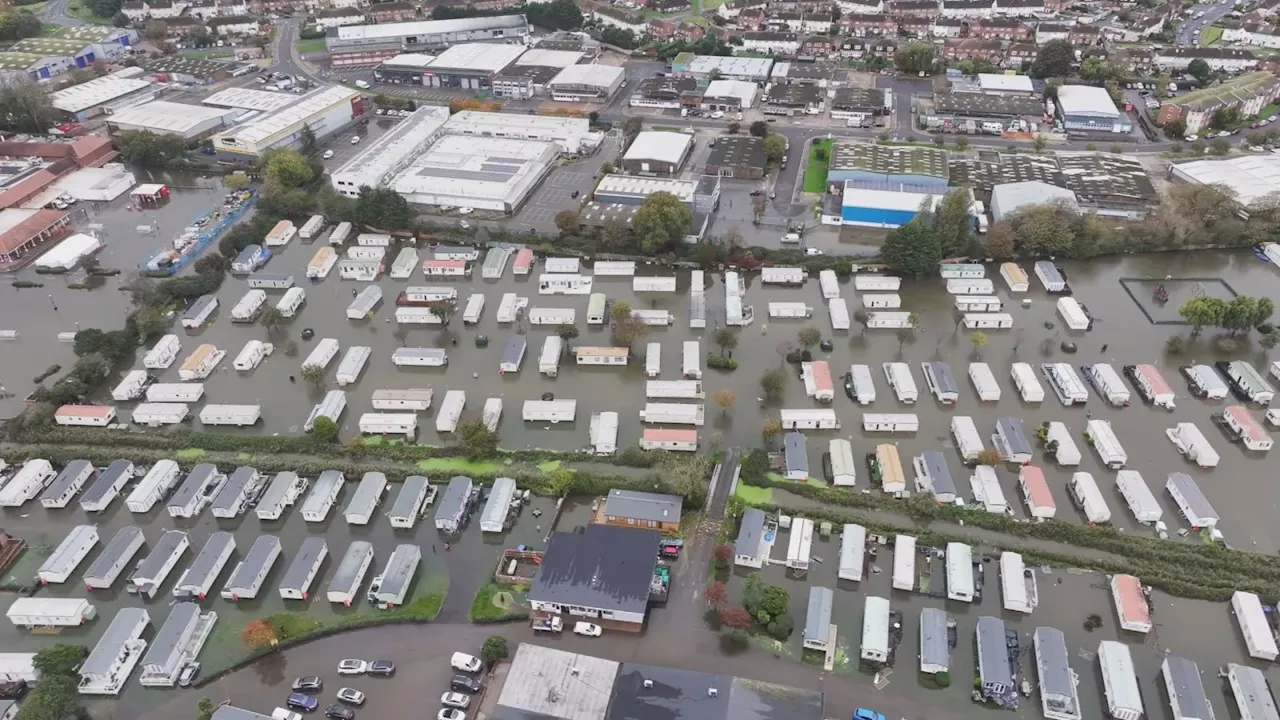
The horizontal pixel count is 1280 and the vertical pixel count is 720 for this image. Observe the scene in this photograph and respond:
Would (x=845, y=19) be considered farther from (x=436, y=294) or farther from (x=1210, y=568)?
(x=1210, y=568)

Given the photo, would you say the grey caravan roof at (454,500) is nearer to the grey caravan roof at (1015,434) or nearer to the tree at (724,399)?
the tree at (724,399)

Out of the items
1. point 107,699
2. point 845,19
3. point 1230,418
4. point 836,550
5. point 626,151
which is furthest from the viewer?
point 845,19

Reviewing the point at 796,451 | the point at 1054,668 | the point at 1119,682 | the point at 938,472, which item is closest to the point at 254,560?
the point at 796,451

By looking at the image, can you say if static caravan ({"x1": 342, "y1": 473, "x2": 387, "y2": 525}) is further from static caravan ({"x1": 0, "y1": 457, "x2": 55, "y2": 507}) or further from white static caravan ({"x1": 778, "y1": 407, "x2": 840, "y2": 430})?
white static caravan ({"x1": 778, "y1": 407, "x2": 840, "y2": 430})

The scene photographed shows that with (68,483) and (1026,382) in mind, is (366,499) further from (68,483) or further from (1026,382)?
(1026,382)

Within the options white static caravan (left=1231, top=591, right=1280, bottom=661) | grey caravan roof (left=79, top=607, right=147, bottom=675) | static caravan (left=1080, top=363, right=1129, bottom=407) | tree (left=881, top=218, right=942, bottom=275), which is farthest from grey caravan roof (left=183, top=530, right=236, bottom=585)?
static caravan (left=1080, top=363, right=1129, bottom=407)

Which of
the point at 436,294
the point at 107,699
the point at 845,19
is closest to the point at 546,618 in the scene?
the point at 107,699
